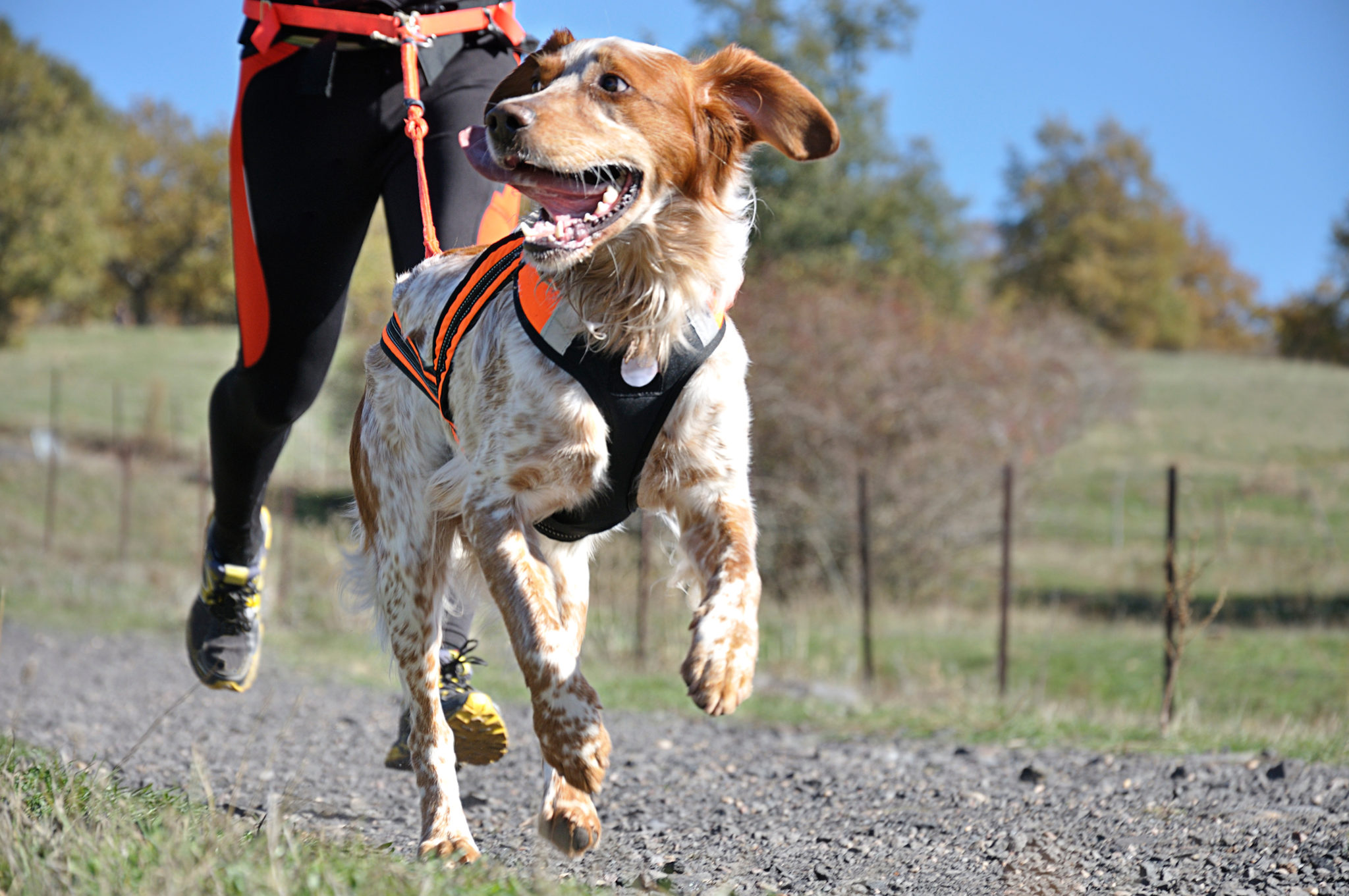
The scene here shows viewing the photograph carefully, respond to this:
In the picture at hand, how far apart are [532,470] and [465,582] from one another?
2.22 feet

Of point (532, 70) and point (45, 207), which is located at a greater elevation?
point (45, 207)

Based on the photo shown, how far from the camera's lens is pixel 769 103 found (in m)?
2.57

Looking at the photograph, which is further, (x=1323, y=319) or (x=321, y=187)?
(x=1323, y=319)

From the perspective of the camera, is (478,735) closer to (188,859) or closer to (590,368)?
(590,368)

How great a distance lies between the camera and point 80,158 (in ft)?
106

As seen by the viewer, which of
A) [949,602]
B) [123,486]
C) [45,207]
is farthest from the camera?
[45,207]

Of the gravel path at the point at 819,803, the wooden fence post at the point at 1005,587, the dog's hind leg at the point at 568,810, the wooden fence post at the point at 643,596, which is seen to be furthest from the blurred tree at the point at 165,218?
the dog's hind leg at the point at 568,810

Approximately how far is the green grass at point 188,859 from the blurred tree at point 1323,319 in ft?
133

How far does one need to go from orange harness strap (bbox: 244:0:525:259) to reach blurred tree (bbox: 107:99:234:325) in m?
28.0

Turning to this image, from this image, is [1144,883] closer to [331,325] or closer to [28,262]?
[331,325]

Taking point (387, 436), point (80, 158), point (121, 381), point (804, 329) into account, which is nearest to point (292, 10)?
point (387, 436)

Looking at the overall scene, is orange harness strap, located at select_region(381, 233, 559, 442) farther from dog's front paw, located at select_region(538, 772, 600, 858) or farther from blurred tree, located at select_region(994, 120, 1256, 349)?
blurred tree, located at select_region(994, 120, 1256, 349)

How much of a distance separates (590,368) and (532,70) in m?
0.73

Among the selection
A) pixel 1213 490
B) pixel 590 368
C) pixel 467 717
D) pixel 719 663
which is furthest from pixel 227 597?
pixel 1213 490
